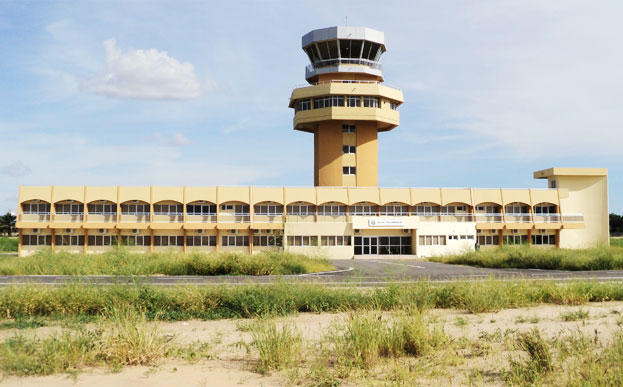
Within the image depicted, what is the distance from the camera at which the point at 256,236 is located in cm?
5572

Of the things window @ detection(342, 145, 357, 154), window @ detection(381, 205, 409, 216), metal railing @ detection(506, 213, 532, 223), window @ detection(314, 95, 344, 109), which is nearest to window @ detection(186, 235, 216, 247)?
window @ detection(342, 145, 357, 154)

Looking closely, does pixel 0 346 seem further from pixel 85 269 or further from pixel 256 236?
pixel 256 236

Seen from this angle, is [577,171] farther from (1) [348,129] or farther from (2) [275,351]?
(2) [275,351]

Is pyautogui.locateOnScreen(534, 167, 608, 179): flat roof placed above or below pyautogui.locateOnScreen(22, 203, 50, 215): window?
above

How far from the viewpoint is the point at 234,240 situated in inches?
2199

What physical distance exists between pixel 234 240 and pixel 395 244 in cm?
1629

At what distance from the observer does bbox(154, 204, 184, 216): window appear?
55.8 m

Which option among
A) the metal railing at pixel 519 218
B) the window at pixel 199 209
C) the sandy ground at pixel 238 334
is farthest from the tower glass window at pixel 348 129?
the sandy ground at pixel 238 334

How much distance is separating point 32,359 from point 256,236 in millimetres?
45693

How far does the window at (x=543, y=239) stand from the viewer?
6038cm

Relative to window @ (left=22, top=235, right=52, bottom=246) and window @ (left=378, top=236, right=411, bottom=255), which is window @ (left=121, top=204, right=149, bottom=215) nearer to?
window @ (left=22, top=235, right=52, bottom=246)

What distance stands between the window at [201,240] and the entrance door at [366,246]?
47.5ft

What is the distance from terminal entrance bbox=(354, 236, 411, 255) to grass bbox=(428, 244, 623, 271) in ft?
45.2

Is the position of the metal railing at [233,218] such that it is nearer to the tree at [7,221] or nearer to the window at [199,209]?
the window at [199,209]
